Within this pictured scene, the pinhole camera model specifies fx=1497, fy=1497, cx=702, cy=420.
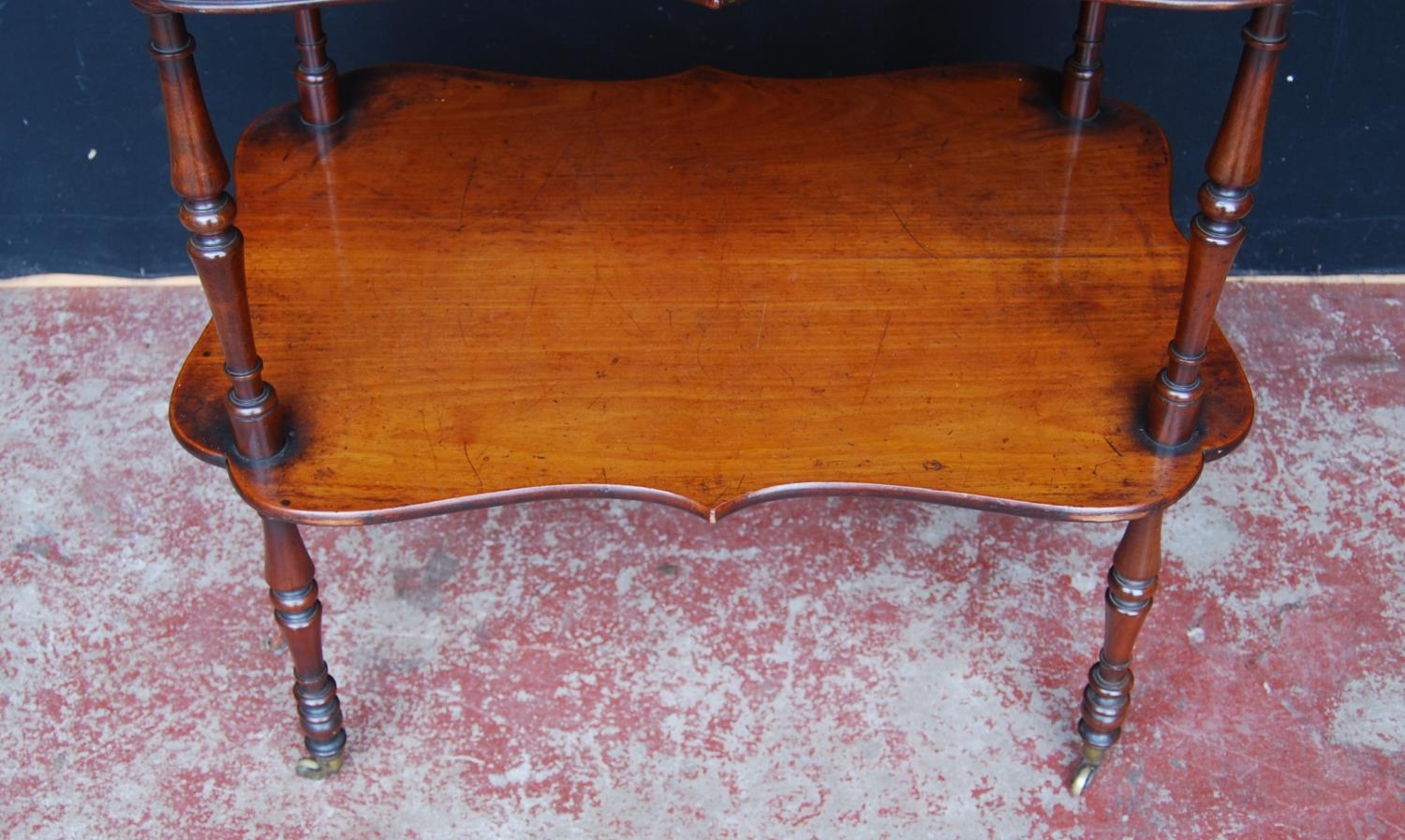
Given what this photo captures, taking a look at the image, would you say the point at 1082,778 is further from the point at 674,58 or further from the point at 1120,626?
the point at 674,58

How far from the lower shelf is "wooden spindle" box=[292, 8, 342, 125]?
4 centimetres

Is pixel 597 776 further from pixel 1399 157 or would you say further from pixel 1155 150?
pixel 1399 157

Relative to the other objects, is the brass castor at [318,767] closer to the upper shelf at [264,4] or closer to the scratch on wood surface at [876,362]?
the scratch on wood surface at [876,362]

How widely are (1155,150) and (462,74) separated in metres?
0.89

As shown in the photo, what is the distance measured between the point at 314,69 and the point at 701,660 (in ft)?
2.84

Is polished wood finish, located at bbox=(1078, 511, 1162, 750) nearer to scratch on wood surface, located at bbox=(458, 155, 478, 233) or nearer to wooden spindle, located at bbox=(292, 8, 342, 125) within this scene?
scratch on wood surface, located at bbox=(458, 155, 478, 233)

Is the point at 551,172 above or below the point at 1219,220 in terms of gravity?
below

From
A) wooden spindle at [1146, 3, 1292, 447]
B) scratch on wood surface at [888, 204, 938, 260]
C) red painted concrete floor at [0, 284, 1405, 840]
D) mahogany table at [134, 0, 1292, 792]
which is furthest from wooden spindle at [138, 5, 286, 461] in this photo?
wooden spindle at [1146, 3, 1292, 447]

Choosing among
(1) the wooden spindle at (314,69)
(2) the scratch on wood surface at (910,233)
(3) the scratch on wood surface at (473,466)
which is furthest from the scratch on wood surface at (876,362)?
(1) the wooden spindle at (314,69)

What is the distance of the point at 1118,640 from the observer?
1.64m

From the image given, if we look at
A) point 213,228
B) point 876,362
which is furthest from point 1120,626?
point 213,228

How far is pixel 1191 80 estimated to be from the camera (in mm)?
2277

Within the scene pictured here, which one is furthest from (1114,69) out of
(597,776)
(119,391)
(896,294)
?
(119,391)

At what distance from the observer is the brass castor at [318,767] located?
1.75 meters
